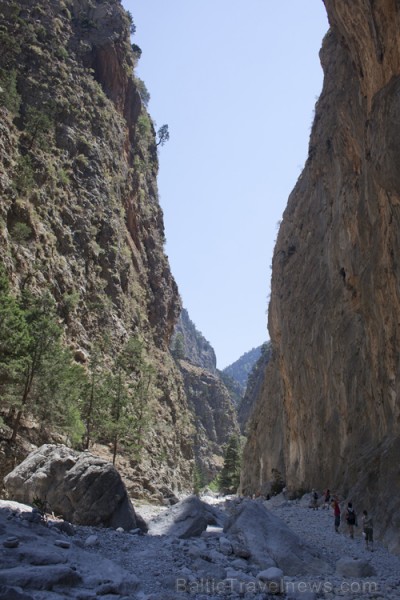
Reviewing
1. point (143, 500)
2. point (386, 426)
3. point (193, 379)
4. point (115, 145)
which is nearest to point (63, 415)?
point (143, 500)

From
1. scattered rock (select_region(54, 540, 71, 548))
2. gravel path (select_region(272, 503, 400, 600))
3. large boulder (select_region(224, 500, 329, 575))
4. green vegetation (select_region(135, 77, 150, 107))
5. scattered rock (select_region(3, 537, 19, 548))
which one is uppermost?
green vegetation (select_region(135, 77, 150, 107))

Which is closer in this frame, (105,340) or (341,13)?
(341,13)

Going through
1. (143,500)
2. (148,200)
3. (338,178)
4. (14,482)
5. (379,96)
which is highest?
(148,200)

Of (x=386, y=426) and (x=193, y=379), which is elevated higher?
(x=193, y=379)

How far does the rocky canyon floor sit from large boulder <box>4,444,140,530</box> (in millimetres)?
1176

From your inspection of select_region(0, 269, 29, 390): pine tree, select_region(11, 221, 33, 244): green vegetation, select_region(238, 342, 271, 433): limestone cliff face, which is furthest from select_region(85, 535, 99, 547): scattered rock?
select_region(238, 342, 271, 433): limestone cliff face

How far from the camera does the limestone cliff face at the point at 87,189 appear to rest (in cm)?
4209

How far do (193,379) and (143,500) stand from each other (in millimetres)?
88949

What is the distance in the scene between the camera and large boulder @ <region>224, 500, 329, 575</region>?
437 inches

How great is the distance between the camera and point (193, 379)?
121 m

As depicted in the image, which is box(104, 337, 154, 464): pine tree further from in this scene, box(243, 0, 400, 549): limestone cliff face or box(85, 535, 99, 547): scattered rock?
box(85, 535, 99, 547): scattered rock

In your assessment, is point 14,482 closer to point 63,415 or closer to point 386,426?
point 63,415

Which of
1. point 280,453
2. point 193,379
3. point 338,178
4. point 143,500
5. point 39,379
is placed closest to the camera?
point 39,379

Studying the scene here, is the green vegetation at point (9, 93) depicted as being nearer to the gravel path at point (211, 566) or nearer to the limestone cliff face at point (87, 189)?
the limestone cliff face at point (87, 189)
